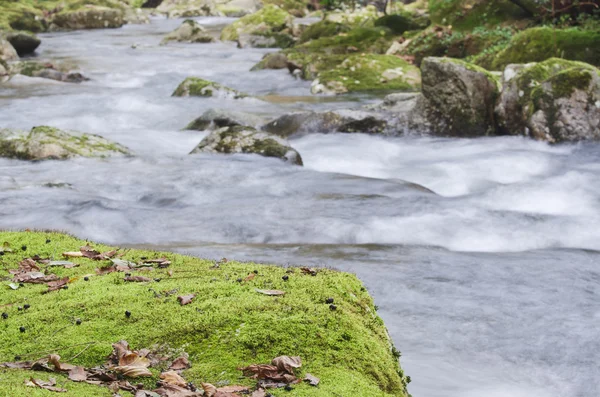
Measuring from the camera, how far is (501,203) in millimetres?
10195

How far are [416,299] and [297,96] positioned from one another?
46.7 ft

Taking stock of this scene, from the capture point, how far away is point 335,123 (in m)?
15.0

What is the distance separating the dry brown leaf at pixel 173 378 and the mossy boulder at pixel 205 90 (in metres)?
16.6

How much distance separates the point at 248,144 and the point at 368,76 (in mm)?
8613

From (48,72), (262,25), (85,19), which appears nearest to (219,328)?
(48,72)

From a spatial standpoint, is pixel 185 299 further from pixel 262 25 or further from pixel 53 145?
pixel 262 25

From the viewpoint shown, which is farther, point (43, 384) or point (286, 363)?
point (286, 363)

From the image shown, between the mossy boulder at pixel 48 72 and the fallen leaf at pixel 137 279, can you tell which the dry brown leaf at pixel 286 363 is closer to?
the fallen leaf at pixel 137 279

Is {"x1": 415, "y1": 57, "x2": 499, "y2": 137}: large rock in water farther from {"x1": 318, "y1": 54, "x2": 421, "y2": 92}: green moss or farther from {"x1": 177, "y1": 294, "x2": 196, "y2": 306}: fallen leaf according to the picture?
{"x1": 177, "y1": 294, "x2": 196, "y2": 306}: fallen leaf

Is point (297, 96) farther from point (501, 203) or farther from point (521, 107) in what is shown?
point (501, 203)

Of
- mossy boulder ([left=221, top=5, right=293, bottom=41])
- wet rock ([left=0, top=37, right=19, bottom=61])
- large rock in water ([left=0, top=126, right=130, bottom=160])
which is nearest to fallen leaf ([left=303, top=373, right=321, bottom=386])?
large rock in water ([left=0, top=126, right=130, bottom=160])

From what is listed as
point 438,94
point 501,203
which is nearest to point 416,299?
point 501,203

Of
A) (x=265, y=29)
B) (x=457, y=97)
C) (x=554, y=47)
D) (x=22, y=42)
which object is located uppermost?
(x=554, y=47)

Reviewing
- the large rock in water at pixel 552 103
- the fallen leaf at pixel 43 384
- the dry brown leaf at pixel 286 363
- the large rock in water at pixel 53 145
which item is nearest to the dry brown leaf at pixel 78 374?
the fallen leaf at pixel 43 384
